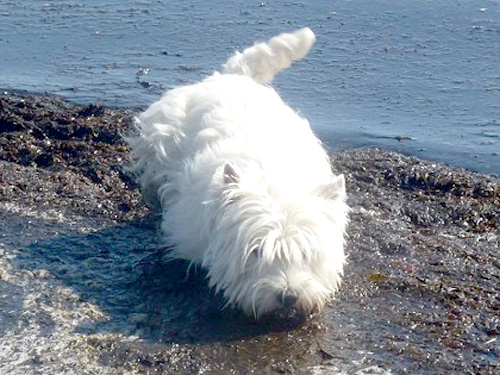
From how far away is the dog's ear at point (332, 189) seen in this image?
5.46m

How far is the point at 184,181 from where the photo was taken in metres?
6.10

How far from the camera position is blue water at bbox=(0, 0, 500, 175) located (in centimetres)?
929

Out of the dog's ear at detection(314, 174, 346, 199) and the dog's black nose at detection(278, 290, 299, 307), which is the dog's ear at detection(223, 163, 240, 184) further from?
the dog's black nose at detection(278, 290, 299, 307)

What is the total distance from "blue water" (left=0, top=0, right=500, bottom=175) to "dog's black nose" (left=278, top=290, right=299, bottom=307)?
3.89 meters

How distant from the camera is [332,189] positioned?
17.9 feet

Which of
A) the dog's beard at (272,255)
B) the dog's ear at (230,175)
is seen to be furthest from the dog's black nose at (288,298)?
the dog's ear at (230,175)

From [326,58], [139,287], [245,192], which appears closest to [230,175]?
[245,192]

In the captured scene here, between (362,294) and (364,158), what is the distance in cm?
265

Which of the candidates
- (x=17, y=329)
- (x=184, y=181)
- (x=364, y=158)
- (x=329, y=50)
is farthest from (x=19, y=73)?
(x=17, y=329)

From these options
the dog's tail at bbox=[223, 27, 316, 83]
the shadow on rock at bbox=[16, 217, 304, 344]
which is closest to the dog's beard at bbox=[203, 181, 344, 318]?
the shadow on rock at bbox=[16, 217, 304, 344]

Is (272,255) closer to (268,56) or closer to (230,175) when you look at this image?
(230,175)

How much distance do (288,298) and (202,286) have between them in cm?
87

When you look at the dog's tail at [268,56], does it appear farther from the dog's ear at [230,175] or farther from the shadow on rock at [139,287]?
the dog's ear at [230,175]

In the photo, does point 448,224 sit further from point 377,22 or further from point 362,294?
point 377,22
